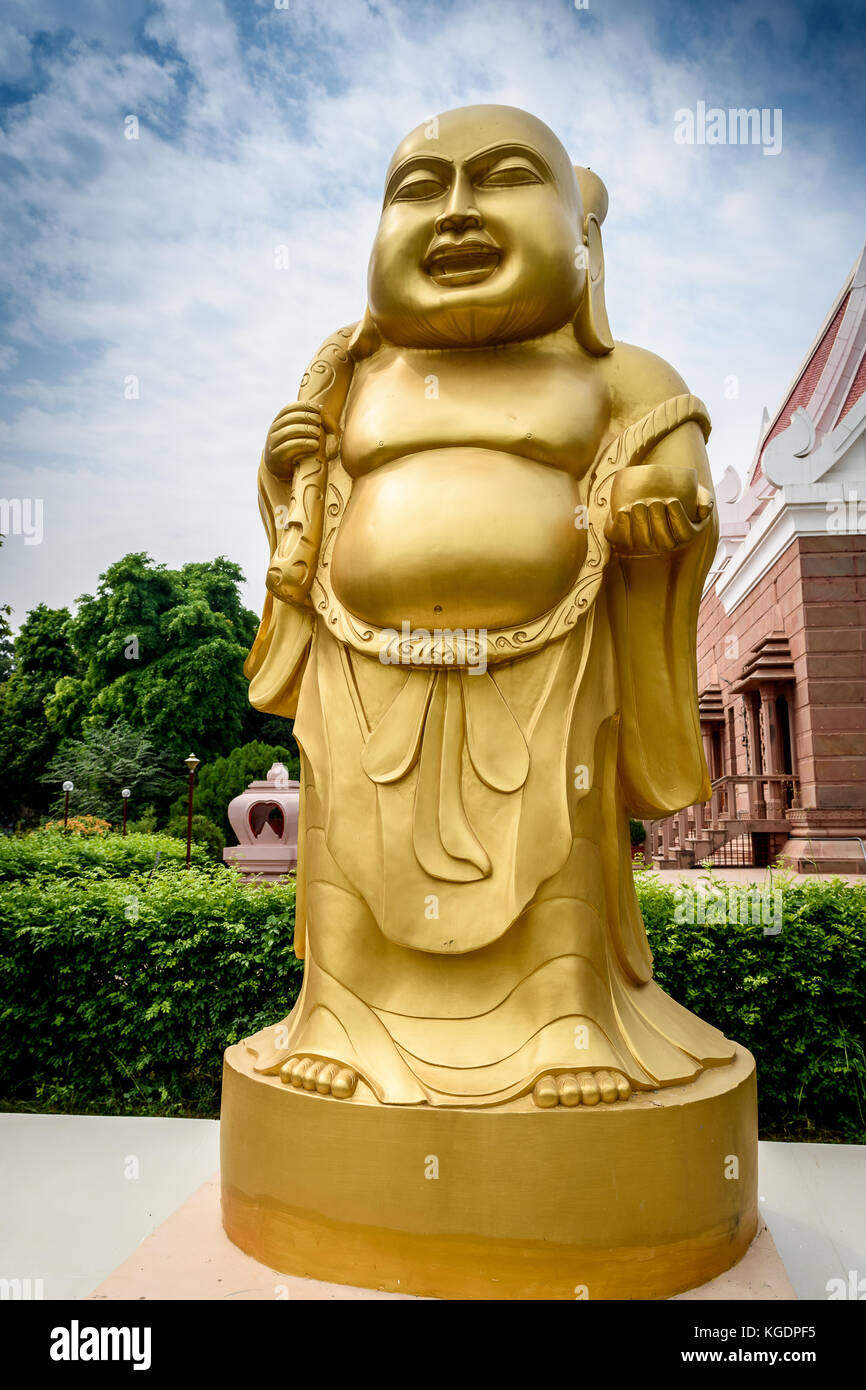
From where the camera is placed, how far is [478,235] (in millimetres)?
2701

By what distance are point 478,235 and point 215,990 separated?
3.93 m

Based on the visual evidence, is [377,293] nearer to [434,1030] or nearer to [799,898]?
[434,1030]

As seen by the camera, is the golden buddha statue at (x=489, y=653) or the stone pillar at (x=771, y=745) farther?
the stone pillar at (x=771, y=745)

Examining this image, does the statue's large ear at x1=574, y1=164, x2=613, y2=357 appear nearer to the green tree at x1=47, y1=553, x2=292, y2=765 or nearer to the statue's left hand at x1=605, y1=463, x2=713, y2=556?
the statue's left hand at x1=605, y1=463, x2=713, y2=556

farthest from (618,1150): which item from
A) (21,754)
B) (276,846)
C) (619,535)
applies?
(21,754)

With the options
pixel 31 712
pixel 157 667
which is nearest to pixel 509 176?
pixel 157 667

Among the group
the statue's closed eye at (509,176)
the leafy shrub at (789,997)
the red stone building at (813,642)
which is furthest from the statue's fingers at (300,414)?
the red stone building at (813,642)

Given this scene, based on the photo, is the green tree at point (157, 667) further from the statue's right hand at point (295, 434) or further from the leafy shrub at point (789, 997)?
the statue's right hand at point (295, 434)

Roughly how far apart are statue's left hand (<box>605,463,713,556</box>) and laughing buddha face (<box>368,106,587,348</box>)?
591 millimetres

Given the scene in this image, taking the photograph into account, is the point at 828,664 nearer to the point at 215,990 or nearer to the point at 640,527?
the point at 215,990

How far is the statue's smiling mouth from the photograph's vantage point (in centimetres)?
270

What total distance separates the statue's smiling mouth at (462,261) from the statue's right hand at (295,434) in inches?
22.2

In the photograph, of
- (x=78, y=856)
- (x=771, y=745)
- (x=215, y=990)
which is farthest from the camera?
(x=771, y=745)

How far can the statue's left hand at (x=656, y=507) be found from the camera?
2625mm
